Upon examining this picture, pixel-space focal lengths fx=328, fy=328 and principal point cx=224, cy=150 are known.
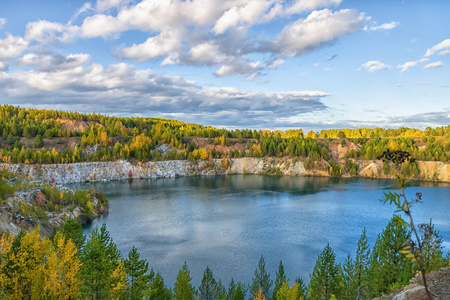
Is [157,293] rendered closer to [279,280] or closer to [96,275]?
[96,275]

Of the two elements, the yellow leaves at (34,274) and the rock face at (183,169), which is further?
the rock face at (183,169)

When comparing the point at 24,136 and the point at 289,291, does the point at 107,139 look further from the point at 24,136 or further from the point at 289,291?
the point at 289,291

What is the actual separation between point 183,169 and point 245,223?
91.9m

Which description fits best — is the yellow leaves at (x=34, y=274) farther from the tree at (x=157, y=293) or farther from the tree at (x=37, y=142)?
the tree at (x=37, y=142)

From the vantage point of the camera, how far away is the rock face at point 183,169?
126 m

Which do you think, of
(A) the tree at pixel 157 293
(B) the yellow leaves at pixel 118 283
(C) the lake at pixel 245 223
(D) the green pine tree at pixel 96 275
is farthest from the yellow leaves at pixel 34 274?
(C) the lake at pixel 245 223

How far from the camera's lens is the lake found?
148 ft

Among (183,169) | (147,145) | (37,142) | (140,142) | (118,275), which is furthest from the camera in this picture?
(147,145)

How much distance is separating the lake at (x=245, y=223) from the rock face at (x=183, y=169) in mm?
29520

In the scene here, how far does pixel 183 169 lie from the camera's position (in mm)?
154250

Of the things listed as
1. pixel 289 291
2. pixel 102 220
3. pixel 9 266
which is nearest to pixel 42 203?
pixel 102 220

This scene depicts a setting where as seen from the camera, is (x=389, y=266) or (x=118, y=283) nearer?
(x=118, y=283)

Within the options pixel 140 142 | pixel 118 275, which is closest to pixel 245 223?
pixel 118 275

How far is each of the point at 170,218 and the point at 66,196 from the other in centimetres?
2166
